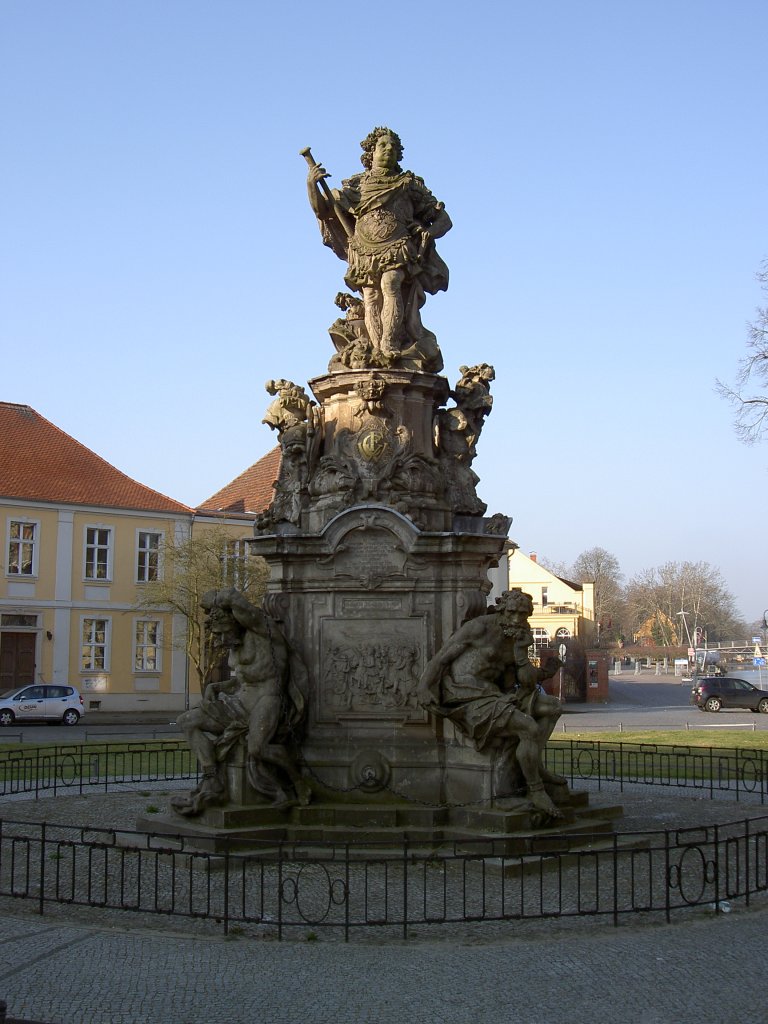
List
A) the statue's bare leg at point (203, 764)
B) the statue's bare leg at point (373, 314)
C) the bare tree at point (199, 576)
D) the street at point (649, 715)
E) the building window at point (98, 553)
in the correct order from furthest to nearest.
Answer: the building window at point (98, 553), the bare tree at point (199, 576), the street at point (649, 715), the statue's bare leg at point (373, 314), the statue's bare leg at point (203, 764)

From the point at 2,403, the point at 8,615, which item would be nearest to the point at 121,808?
the point at 8,615

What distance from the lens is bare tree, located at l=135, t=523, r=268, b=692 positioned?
125ft

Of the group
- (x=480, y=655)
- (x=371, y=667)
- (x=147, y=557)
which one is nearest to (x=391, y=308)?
(x=371, y=667)

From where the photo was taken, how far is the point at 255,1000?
21.9ft

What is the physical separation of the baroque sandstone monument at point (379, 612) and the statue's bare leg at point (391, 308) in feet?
0.07

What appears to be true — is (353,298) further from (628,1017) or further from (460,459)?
(628,1017)

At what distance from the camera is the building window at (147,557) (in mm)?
42406

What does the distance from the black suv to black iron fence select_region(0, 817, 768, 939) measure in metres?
31.7

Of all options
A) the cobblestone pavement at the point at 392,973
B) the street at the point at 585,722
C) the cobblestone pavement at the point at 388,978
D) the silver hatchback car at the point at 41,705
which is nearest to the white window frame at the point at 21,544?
the street at the point at 585,722

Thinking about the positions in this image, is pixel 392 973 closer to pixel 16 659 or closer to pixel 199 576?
pixel 199 576

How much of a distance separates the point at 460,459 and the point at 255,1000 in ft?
24.0

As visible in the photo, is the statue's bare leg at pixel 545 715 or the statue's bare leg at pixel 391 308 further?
the statue's bare leg at pixel 391 308

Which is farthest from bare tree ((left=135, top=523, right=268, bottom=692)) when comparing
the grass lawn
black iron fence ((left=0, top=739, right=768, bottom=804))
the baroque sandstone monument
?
the baroque sandstone monument

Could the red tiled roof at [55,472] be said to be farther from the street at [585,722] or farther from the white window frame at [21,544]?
the street at [585,722]
